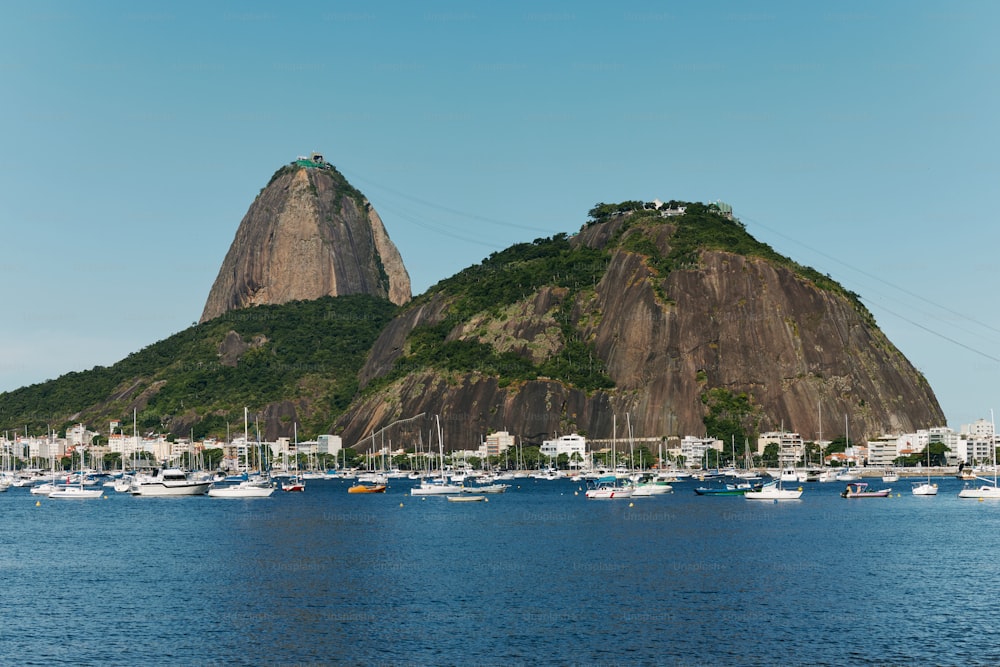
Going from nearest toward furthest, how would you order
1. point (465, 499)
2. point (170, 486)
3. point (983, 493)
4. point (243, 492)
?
point (983, 493) → point (465, 499) → point (243, 492) → point (170, 486)

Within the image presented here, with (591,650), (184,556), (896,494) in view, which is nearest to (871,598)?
(591,650)

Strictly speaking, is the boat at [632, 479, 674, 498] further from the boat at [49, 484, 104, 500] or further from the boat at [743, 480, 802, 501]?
the boat at [49, 484, 104, 500]

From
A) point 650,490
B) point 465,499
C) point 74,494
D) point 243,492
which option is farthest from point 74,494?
point 650,490

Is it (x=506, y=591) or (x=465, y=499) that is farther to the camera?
(x=465, y=499)

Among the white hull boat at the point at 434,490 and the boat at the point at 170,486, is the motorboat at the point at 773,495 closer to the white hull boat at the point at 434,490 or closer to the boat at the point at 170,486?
the white hull boat at the point at 434,490

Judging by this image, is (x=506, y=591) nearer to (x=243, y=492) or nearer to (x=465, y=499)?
(x=465, y=499)

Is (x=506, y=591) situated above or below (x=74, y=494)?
below

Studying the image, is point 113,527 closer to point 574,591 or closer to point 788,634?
point 574,591
